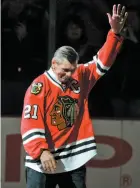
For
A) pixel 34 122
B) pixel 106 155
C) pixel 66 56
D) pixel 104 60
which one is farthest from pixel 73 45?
pixel 34 122

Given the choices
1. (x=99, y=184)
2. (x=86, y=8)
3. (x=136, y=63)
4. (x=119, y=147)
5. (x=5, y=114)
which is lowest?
(x=99, y=184)

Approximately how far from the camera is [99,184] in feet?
17.8

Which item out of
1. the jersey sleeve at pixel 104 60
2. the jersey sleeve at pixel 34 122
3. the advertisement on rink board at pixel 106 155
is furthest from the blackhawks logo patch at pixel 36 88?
the advertisement on rink board at pixel 106 155

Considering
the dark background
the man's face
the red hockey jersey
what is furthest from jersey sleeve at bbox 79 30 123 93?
the dark background

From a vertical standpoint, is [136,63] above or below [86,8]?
below

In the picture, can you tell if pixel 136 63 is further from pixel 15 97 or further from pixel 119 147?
pixel 15 97

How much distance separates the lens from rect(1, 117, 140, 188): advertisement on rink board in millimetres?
5355

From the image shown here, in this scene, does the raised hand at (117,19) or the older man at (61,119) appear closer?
the older man at (61,119)

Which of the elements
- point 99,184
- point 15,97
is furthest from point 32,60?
point 99,184

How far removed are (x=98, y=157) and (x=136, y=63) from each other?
104 cm

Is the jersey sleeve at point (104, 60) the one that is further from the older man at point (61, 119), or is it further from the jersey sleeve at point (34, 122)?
the jersey sleeve at point (34, 122)

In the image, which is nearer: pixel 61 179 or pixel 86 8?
pixel 61 179

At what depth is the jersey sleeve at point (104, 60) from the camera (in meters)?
3.86

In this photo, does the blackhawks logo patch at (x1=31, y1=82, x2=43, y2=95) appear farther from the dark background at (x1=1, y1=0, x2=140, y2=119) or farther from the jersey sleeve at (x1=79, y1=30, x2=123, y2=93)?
the dark background at (x1=1, y1=0, x2=140, y2=119)
